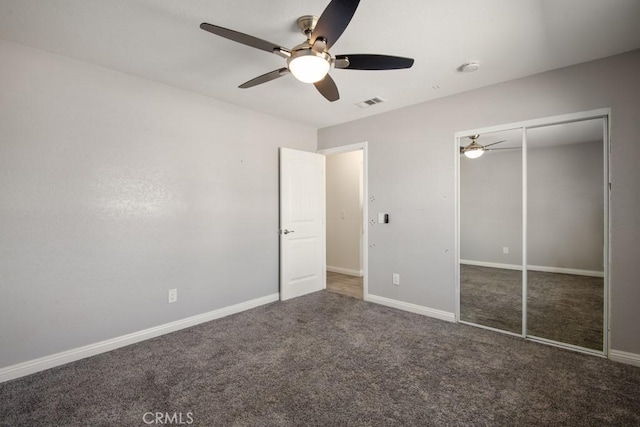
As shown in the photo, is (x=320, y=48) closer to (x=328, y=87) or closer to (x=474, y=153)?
(x=328, y=87)

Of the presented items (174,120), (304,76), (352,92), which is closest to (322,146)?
(352,92)

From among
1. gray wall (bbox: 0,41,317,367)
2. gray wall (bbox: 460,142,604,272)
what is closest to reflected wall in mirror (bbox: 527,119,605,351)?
gray wall (bbox: 460,142,604,272)

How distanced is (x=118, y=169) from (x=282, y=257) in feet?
6.89

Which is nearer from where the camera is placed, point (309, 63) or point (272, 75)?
point (309, 63)

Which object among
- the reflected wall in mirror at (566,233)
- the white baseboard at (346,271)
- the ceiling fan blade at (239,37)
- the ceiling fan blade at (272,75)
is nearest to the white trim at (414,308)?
the reflected wall in mirror at (566,233)

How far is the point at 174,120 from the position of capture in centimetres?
306

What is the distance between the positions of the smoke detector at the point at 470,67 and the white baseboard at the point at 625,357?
2627 mm

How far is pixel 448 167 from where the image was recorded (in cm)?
332

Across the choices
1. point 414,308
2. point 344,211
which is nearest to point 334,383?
point 414,308

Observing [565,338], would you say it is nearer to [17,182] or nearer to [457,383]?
[457,383]

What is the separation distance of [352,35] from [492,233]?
241cm

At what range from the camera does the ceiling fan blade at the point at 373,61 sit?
6.24ft

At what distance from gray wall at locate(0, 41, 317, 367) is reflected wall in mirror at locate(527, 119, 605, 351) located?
3.09m

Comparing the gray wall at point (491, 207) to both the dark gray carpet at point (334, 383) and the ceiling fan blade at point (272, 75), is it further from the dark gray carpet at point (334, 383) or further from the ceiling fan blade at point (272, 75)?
the ceiling fan blade at point (272, 75)
